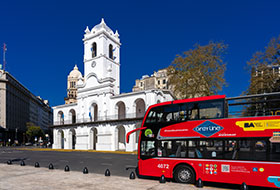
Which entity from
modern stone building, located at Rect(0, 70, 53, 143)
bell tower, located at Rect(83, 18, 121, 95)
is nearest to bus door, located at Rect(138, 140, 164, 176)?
bell tower, located at Rect(83, 18, 121, 95)

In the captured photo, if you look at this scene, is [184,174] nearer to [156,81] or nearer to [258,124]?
[258,124]

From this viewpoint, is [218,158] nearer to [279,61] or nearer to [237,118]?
[237,118]

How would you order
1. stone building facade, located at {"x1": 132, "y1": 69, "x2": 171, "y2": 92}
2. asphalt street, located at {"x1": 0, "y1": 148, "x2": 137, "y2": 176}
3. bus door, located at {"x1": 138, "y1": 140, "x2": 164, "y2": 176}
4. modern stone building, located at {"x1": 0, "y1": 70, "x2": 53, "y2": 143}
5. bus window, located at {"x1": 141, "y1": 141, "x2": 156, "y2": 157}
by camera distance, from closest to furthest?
1. bus door, located at {"x1": 138, "y1": 140, "x2": 164, "y2": 176}
2. bus window, located at {"x1": 141, "y1": 141, "x2": 156, "y2": 157}
3. asphalt street, located at {"x1": 0, "y1": 148, "x2": 137, "y2": 176}
4. modern stone building, located at {"x1": 0, "y1": 70, "x2": 53, "y2": 143}
5. stone building facade, located at {"x1": 132, "y1": 69, "x2": 171, "y2": 92}

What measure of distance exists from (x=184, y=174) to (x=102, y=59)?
3055 centimetres

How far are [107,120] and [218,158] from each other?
2650cm

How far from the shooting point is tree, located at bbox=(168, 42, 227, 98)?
26.2 metres

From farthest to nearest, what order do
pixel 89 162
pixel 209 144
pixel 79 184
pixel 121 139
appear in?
pixel 121 139
pixel 89 162
pixel 79 184
pixel 209 144

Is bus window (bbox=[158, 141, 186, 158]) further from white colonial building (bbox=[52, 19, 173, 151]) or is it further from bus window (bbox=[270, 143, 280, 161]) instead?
white colonial building (bbox=[52, 19, 173, 151])

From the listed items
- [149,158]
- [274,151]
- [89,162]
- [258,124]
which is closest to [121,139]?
[89,162]

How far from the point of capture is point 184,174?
9.08 metres

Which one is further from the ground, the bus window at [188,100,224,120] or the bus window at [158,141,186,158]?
the bus window at [188,100,224,120]

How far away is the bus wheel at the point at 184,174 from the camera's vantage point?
896 cm

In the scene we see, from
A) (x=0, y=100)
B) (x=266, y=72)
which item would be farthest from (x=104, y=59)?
(x=0, y=100)

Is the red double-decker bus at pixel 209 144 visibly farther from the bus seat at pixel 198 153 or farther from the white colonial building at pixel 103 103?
the white colonial building at pixel 103 103
